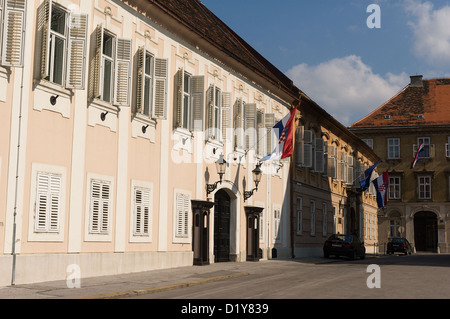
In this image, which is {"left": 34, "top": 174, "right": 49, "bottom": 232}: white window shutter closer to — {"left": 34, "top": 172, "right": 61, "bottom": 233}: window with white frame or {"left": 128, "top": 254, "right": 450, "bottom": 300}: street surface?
{"left": 34, "top": 172, "right": 61, "bottom": 233}: window with white frame

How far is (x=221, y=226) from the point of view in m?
25.5

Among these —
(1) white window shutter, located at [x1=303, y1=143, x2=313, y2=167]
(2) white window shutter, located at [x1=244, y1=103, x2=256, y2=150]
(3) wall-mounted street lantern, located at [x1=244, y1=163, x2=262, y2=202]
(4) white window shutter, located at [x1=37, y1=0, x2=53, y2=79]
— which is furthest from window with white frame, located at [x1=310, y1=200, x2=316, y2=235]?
(4) white window shutter, located at [x1=37, y1=0, x2=53, y2=79]

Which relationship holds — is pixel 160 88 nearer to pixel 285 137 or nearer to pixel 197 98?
pixel 197 98

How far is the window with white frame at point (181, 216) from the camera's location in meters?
21.5

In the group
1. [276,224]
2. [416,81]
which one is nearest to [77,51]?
[276,224]

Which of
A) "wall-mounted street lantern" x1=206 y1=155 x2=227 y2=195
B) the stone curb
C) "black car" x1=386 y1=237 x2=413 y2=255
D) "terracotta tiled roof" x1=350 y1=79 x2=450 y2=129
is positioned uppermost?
"terracotta tiled roof" x1=350 y1=79 x2=450 y2=129

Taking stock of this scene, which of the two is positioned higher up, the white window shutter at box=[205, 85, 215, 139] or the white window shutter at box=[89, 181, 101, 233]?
the white window shutter at box=[205, 85, 215, 139]

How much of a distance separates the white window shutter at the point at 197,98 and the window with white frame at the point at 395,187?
4622 centimetres

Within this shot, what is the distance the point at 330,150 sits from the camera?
139ft

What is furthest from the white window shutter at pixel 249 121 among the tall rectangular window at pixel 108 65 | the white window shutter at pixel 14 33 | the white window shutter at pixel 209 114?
the white window shutter at pixel 14 33

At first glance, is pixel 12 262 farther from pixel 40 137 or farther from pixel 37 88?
pixel 37 88

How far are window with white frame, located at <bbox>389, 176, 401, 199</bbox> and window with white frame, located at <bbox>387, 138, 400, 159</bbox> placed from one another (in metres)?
2.32

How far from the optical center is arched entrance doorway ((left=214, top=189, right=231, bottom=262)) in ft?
82.0
